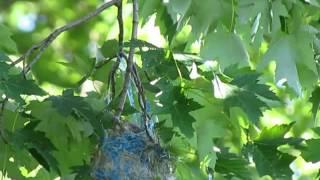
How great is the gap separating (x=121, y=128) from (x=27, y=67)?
218 millimetres

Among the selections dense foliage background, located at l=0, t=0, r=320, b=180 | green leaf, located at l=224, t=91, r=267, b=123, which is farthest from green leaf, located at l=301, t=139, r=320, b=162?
green leaf, located at l=224, t=91, r=267, b=123

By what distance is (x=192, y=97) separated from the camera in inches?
68.9

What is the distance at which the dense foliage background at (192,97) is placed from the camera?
64.7 inches

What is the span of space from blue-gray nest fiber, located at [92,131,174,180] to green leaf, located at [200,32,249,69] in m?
0.21

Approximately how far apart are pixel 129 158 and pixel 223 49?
0.96 ft

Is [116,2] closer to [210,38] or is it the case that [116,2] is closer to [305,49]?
[210,38]

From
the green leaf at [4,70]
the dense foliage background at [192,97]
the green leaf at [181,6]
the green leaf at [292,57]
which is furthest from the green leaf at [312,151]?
the green leaf at [4,70]

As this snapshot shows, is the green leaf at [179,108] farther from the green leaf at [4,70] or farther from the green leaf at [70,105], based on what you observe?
the green leaf at [4,70]

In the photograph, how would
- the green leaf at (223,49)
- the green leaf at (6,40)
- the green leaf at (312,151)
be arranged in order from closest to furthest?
1. the green leaf at (223,49)
2. the green leaf at (312,151)
3. the green leaf at (6,40)

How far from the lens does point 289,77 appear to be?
1.74 meters

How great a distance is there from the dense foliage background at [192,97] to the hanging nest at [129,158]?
1.4 inches

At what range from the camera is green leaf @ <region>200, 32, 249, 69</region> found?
172 centimetres

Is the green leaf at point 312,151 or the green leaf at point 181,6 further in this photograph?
the green leaf at point 312,151

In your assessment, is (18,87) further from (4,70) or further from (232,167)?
(232,167)
